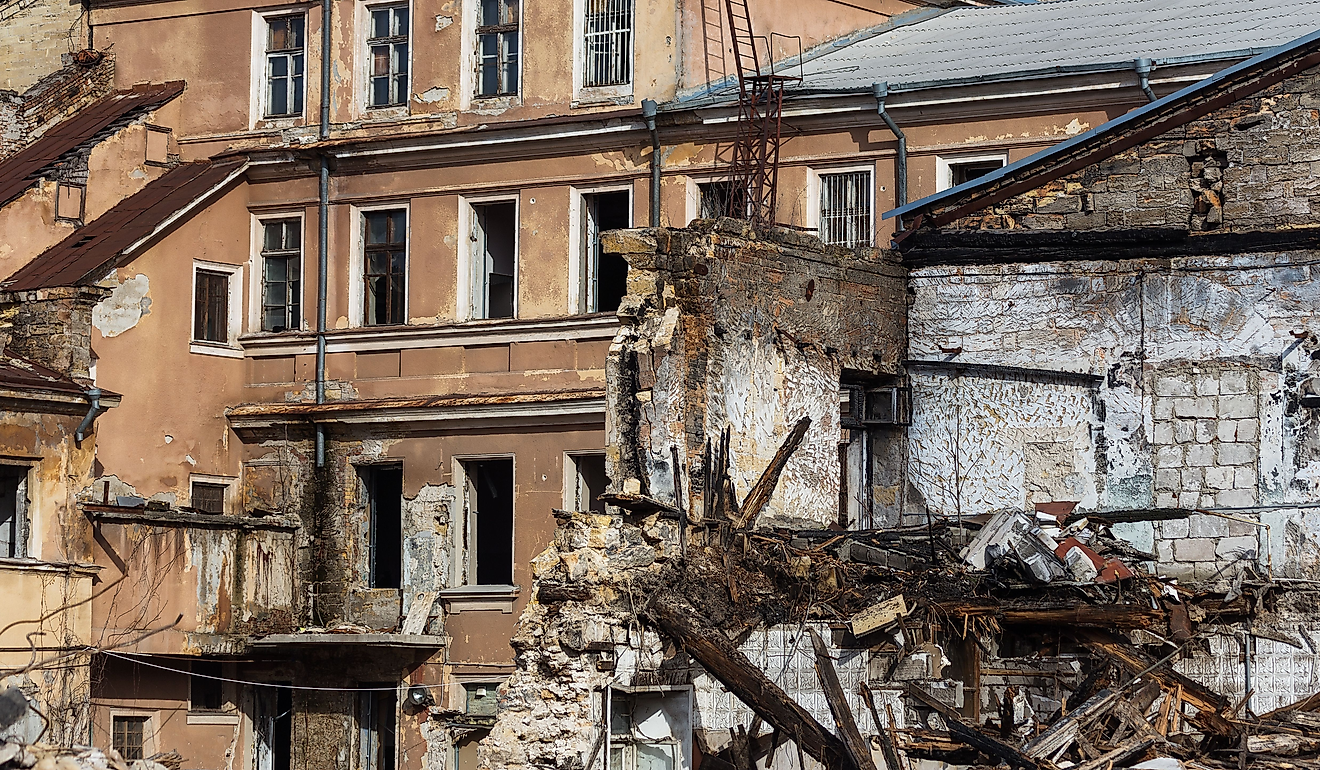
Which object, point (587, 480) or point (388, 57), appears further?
point (388, 57)

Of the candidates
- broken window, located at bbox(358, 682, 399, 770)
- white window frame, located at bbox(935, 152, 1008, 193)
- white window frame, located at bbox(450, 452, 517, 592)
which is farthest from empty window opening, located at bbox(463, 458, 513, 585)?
white window frame, located at bbox(935, 152, 1008, 193)

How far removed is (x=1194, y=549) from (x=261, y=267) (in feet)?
39.8

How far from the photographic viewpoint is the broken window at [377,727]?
21969 mm

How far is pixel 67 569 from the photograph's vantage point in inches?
784

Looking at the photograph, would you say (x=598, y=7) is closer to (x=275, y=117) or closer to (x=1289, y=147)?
(x=275, y=117)

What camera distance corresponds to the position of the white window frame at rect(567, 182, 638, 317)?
72.2 feet

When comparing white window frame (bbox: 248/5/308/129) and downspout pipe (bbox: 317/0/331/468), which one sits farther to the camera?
white window frame (bbox: 248/5/308/129)

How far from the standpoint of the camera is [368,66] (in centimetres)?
2377

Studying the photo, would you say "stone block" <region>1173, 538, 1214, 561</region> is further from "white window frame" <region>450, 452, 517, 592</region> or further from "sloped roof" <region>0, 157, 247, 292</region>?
"sloped roof" <region>0, 157, 247, 292</region>

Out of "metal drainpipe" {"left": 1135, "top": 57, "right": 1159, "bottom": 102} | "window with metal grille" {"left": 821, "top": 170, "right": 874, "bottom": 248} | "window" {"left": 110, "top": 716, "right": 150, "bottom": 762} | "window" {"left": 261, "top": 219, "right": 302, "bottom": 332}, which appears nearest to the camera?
"metal drainpipe" {"left": 1135, "top": 57, "right": 1159, "bottom": 102}

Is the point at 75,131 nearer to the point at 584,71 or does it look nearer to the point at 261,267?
the point at 261,267

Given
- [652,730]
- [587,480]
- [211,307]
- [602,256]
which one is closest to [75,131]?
[211,307]

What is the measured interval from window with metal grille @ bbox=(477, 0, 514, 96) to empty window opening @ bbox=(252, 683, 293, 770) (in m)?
6.84

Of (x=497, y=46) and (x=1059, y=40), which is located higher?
(x=497, y=46)
